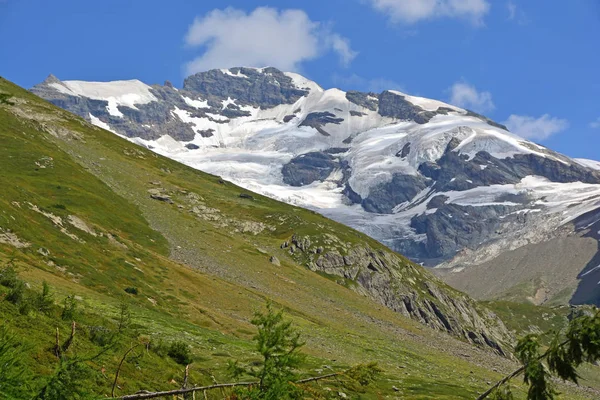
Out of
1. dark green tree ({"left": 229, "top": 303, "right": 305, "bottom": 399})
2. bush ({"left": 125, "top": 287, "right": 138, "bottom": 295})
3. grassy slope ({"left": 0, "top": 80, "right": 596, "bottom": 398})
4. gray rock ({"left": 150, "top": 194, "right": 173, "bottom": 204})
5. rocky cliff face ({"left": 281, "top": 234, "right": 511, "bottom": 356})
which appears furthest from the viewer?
rocky cliff face ({"left": 281, "top": 234, "right": 511, "bottom": 356})

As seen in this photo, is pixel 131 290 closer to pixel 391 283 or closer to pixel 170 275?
pixel 170 275

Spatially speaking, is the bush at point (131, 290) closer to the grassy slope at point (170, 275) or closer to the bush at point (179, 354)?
the grassy slope at point (170, 275)

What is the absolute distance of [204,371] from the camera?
1336 inches

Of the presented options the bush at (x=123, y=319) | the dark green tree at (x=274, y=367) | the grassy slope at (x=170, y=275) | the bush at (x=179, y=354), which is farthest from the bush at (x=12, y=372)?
the bush at (x=179, y=354)

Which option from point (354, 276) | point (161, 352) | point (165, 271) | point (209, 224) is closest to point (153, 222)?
point (209, 224)

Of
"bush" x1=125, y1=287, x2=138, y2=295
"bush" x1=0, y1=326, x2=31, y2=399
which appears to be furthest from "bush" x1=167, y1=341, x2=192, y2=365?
"bush" x1=125, y1=287, x2=138, y2=295

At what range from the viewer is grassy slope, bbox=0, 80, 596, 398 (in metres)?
48.8

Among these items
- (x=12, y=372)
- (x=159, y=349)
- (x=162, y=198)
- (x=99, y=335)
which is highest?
(x=162, y=198)

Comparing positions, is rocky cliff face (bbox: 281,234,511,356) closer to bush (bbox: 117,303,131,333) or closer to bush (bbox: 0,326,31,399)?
bush (bbox: 117,303,131,333)

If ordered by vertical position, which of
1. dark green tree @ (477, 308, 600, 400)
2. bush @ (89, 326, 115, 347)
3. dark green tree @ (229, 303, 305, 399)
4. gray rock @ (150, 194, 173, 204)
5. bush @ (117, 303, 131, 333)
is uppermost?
gray rock @ (150, 194, 173, 204)

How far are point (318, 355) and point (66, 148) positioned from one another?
122 metres

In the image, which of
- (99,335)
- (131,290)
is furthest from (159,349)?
(131,290)

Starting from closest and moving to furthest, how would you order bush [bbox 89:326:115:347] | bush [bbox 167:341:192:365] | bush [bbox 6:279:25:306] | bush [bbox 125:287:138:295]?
bush [bbox 89:326:115:347] → bush [bbox 6:279:25:306] → bush [bbox 167:341:192:365] → bush [bbox 125:287:138:295]

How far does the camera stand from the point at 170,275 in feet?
268
